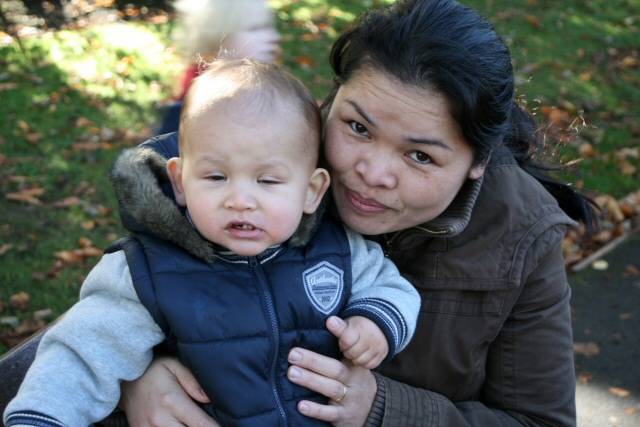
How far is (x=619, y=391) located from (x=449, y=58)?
2.57m

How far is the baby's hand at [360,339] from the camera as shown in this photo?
1985 mm

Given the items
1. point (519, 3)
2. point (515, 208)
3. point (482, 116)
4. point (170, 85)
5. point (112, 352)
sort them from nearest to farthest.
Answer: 1. point (112, 352)
2. point (482, 116)
3. point (515, 208)
4. point (170, 85)
5. point (519, 3)

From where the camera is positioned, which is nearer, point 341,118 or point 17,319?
point 341,118

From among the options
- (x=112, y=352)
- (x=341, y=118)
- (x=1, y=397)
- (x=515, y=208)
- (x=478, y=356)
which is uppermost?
(x=341, y=118)

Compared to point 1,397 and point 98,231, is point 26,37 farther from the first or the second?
point 1,397

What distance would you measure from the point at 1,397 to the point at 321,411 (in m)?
0.89

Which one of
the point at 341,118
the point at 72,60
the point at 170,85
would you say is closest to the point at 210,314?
the point at 341,118

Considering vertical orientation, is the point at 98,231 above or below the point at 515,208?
below

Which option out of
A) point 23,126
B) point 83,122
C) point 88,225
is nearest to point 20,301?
point 88,225

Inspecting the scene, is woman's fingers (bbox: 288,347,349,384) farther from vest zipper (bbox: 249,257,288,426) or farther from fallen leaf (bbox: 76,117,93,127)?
fallen leaf (bbox: 76,117,93,127)

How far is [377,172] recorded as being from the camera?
6.57 ft

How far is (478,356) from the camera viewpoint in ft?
7.52

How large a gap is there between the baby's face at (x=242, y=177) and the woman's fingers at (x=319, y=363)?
0.95 feet

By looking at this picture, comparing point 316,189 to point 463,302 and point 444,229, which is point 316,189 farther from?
point 463,302
